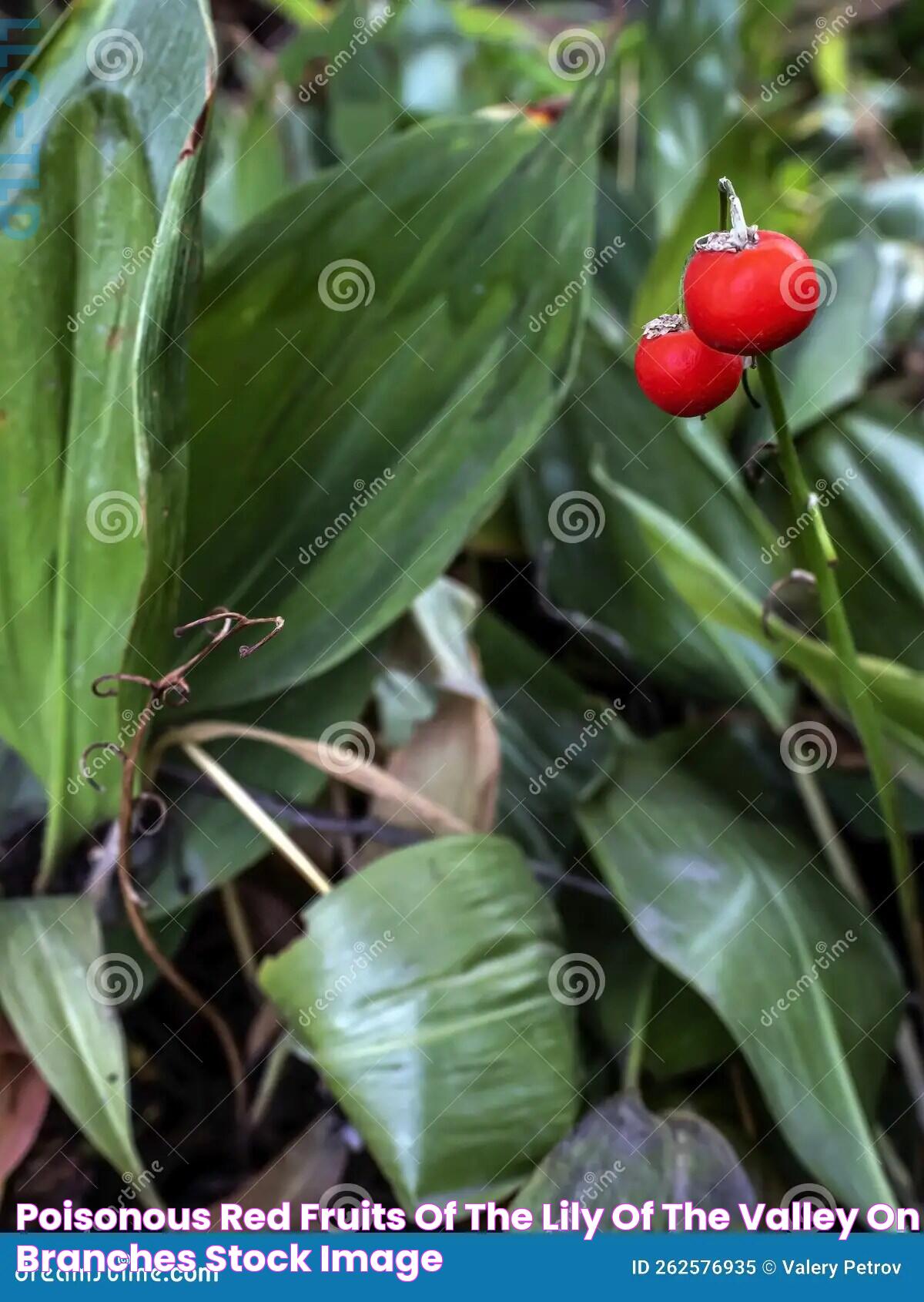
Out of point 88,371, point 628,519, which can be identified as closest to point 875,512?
point 628,519

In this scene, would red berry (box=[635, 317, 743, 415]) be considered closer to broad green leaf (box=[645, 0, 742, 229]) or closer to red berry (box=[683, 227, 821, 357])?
red berry (box=[683, 227, 821, 357])

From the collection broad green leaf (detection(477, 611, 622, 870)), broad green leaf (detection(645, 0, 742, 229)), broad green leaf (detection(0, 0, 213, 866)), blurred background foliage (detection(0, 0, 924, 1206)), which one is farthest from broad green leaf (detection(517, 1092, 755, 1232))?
broad green leaf (detection(645, 0, 742, 229))

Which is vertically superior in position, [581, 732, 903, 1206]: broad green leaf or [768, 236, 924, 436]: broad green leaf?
[768, 236, 924, 436]: broad green leaf

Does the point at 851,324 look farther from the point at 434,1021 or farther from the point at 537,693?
the point at 434,1021

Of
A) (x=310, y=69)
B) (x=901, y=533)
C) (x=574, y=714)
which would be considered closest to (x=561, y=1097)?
(x=574, y=714)

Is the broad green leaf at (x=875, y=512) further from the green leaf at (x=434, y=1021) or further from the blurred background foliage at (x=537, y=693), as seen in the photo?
the green leaf at (x=434, y=1021)

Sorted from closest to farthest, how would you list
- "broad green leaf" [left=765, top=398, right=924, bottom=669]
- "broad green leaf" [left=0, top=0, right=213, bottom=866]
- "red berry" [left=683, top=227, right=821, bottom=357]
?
"red berry" [left=683, top=227, right=821, bottom=357] → "broad green leaf" [left=0, top=0, right=213, bottom=866] → "broad green leaf" [left=765, top=398, right=924, bottom=669]
